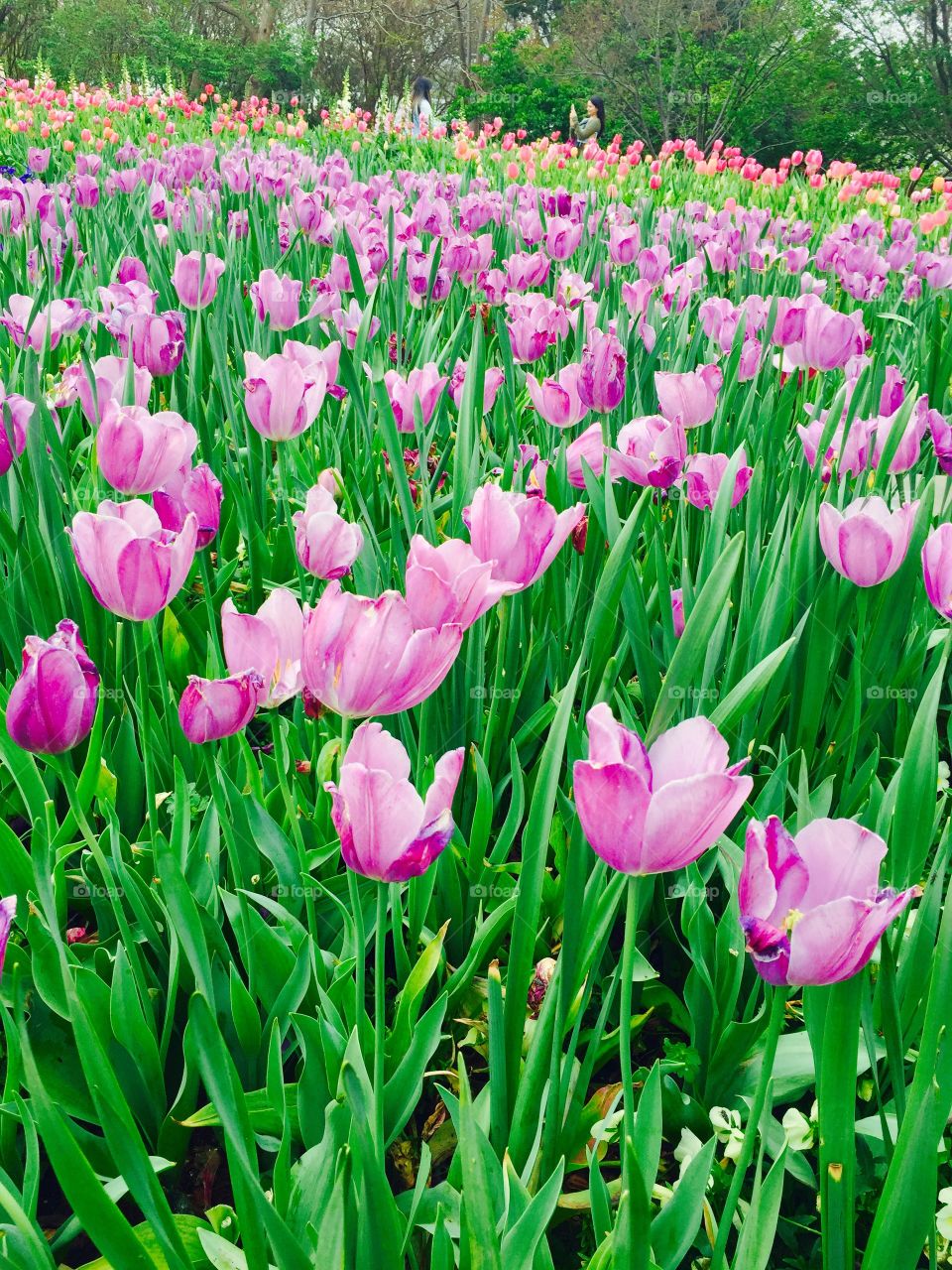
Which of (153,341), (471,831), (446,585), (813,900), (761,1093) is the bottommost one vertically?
(471,831)

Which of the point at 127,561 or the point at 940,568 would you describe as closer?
the point at 127,561

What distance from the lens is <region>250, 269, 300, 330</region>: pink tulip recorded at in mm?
2084

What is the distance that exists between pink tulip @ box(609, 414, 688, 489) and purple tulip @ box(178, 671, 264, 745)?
69 cm

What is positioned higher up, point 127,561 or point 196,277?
point 196,277

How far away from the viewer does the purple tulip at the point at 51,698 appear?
0.78 metres

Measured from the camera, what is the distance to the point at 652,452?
1.40m

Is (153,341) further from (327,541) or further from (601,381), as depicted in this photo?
(327,541)

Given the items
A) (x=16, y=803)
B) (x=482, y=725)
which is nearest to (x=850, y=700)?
(x=482, y=725)

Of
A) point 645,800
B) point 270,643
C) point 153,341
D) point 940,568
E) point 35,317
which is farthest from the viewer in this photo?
point 35,317

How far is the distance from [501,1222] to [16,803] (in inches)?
30.9

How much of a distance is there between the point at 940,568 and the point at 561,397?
71 centimetres

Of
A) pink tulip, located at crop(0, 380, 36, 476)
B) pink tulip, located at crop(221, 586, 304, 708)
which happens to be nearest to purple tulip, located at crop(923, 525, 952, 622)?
pink tulip, located at crop(221, 586, 304, 708)

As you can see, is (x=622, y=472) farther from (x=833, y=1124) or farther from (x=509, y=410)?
(x=833, y=1124)

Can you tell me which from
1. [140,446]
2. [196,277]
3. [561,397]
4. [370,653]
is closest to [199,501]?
[140,446]
